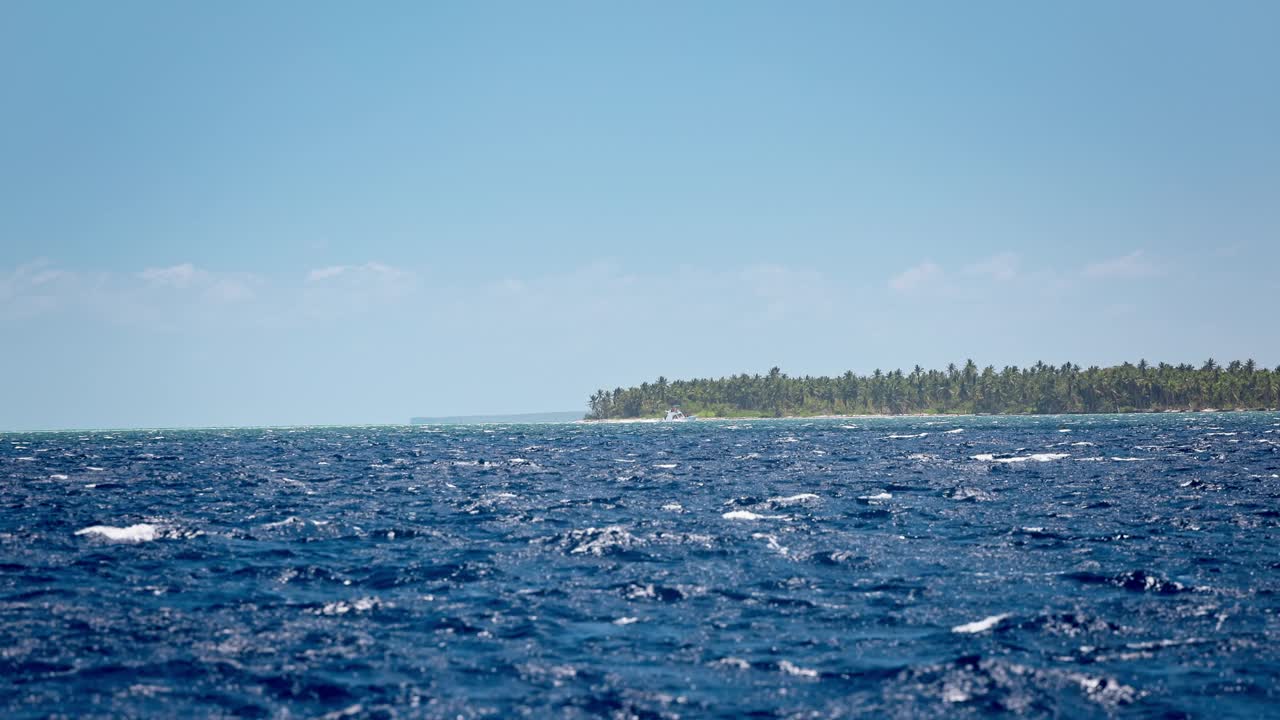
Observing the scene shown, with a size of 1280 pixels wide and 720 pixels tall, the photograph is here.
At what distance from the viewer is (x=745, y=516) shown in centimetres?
3622

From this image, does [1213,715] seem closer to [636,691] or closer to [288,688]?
[636,691]

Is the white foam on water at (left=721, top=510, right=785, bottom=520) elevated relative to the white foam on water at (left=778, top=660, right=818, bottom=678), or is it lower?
elevated

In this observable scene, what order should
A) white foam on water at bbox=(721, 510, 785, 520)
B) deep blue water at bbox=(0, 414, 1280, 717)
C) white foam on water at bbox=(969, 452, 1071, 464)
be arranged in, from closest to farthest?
deep blue water at bbox=(0, 414, 1280, 717) → white foam on water at bbox=(721, 510, 785, 520) → white foam on water at bbox=(969, 452, 1071, 464)

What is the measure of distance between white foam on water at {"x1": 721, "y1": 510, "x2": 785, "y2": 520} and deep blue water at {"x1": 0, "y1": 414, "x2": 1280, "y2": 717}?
318mm

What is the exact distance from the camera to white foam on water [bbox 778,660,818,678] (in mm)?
15586

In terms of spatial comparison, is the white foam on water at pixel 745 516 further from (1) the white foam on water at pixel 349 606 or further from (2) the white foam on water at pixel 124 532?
(2) the white foam on water at pixel 124 532

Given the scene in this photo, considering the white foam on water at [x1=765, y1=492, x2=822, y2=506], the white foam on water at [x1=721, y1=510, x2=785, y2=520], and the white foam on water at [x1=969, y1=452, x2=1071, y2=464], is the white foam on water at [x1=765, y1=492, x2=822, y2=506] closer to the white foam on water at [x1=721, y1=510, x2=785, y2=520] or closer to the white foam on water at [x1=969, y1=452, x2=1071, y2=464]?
the white foam on water at [x1=721, y1=510, x2=785, y2=520]

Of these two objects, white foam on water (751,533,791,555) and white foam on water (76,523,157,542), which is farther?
white foam on water (76,523,157,542)

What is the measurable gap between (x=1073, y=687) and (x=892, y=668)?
8.65ft

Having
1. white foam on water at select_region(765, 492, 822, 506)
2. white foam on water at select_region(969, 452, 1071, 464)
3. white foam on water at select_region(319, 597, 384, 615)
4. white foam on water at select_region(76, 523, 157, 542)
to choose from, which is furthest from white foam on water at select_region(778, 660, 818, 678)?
white foam on water at select_region(969, 452, 1071, 464)

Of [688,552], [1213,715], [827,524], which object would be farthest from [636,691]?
[827,524]

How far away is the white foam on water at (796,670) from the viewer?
15.6 meters

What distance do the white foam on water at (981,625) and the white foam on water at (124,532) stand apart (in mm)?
23603

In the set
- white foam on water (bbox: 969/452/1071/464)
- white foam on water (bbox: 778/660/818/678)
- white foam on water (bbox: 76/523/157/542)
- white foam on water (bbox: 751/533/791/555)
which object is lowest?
white foam on water (bbox: 778/660/818/678)
